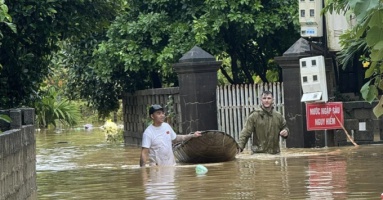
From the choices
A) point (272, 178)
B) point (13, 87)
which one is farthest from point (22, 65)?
point (272, 178)

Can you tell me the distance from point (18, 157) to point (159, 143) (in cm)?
459

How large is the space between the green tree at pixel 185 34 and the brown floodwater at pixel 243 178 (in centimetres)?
461

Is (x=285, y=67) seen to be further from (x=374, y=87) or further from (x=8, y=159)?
(x=374, y=87)

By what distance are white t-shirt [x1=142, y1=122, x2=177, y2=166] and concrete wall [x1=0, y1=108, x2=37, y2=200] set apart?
253cm

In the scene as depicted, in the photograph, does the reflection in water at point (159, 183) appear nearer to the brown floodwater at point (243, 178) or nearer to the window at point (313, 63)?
the brown floodwater at point (243, 178)

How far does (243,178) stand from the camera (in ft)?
45.0

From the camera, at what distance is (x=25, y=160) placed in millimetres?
11766

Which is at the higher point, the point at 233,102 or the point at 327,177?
the point at 233,102

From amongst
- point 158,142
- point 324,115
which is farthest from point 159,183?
point 324,115

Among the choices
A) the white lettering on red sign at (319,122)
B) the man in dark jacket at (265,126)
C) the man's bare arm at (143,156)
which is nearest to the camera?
the man's bare arm at (143,156)

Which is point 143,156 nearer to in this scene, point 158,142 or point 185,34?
point 158,142

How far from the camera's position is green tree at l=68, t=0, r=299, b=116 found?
2355 centimetres

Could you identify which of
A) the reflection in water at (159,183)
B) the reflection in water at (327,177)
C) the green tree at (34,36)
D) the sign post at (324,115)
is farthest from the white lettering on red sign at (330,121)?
the reflection in water at (159,183)

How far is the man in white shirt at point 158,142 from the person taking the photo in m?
15.1
